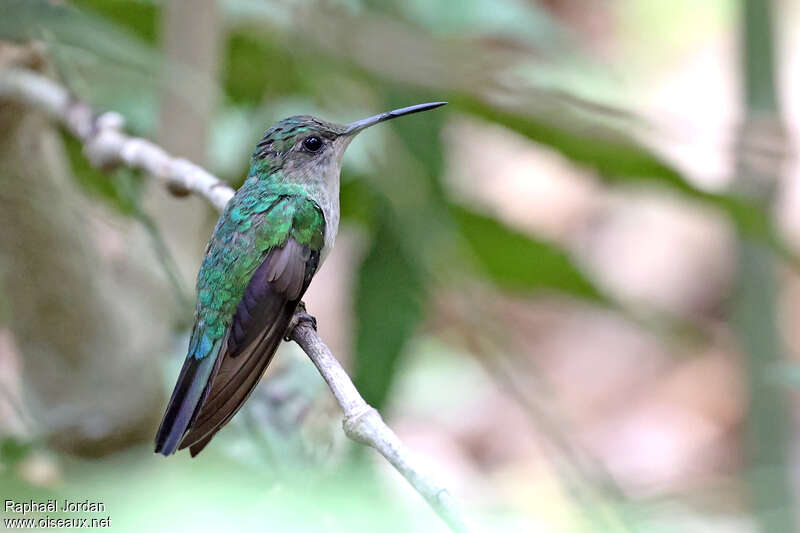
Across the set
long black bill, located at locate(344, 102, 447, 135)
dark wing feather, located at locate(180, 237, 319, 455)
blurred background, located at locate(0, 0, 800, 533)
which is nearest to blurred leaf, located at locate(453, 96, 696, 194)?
blurred background, located at locate(0, 0, 800, 533)

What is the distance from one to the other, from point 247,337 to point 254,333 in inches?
0.6

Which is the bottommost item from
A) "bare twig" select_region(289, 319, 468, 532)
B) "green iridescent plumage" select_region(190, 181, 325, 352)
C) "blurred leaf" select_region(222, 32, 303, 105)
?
"bare twig" select_region(289, 319, 468, 532)

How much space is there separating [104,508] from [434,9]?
197 cm

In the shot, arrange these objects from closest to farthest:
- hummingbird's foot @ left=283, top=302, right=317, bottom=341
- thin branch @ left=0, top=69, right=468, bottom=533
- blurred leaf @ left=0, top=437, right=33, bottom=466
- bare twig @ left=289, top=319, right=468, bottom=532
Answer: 1. bare twig @ left=289, top=319, right=468, bottom=532
2. thin branch @ left=0, top=69, right=468, bottom=533
3. blurred leaf @ left=0, top=437, right=33, bottom=466
4. hummingbird's foot @ left=283, top=302, right=317, bottom=341

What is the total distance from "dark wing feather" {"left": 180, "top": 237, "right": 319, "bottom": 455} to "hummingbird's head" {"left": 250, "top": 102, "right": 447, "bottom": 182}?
0.36 meters

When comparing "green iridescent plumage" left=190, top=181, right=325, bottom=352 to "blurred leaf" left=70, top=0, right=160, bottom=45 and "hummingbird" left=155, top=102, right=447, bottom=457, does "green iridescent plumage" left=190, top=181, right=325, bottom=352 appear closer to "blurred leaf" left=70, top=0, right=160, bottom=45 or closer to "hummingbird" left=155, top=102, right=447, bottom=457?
"hummingbird" left=155, top=102, right=447, bottom=457

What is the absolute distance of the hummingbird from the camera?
159 cm

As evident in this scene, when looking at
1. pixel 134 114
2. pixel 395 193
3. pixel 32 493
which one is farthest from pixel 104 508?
pixel 134 114

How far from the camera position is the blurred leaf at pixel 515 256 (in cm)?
243

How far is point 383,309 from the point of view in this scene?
2.12 m

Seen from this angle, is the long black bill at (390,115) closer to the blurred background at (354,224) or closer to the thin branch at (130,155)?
the blurred background at (354,224)

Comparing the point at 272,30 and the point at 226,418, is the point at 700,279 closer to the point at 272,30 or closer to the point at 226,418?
the point at 272,30

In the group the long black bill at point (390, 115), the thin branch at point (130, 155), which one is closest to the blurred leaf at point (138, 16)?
the thin branch at point (130, 155)

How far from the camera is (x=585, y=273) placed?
2396 mm
